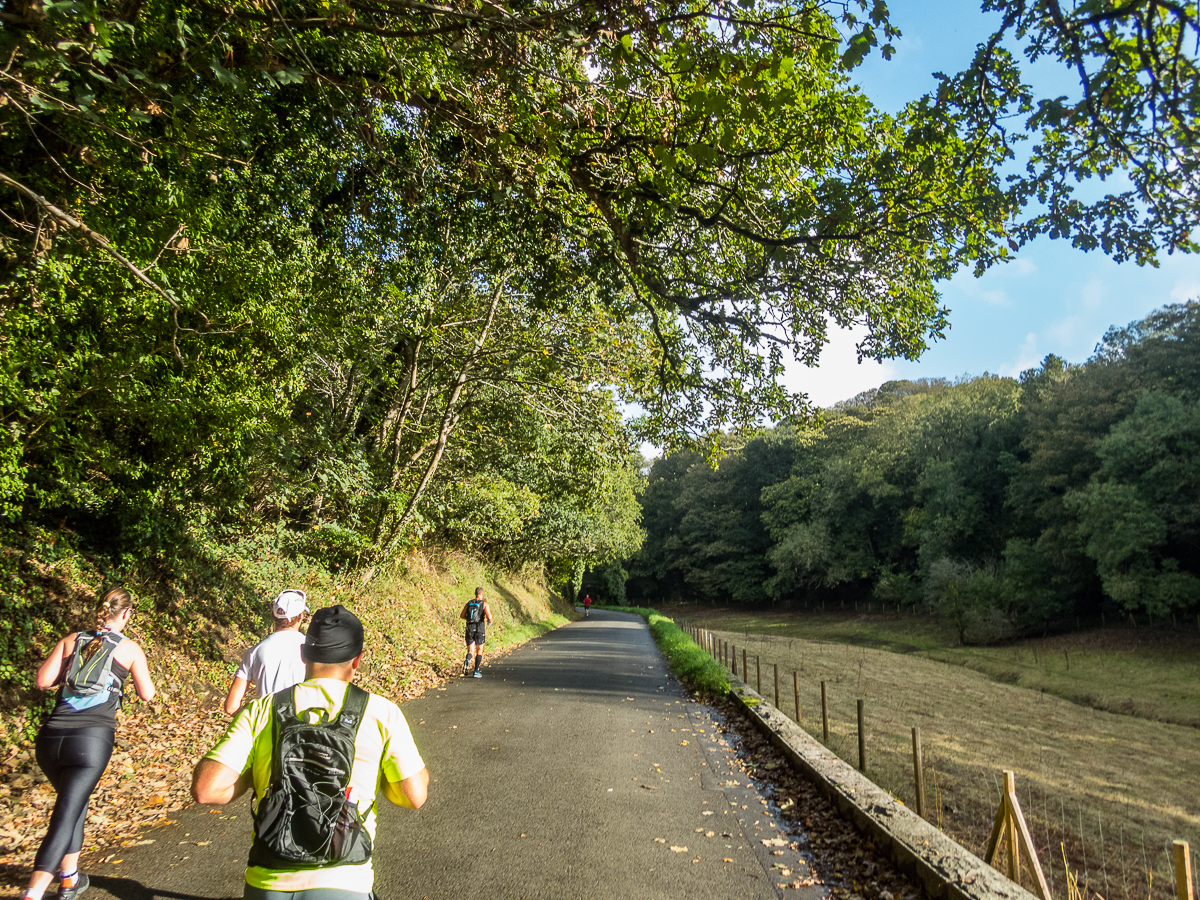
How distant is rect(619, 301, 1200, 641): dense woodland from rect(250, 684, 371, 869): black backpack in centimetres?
845

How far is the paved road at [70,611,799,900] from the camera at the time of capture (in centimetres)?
420

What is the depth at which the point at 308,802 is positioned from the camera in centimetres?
204

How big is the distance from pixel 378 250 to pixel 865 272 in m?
6.20

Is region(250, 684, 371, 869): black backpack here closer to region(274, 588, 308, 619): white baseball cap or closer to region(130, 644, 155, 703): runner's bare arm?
region(130, 644, 155, 703): runner's bare arm

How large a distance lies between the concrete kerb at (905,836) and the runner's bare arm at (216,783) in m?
3.85

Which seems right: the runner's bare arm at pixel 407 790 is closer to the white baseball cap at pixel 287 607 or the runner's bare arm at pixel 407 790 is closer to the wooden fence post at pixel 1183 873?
the white baseball cap at pixel 287 607

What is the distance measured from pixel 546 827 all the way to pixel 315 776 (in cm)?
367

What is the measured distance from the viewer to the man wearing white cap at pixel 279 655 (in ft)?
14.7

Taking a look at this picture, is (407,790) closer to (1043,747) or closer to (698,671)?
(698,671)

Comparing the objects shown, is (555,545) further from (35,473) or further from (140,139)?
(140,139)

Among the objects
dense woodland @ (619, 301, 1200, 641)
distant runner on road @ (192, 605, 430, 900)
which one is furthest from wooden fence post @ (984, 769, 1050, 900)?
dense woodland @ (619, 301, 1200, 641)

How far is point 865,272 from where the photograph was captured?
7.54m

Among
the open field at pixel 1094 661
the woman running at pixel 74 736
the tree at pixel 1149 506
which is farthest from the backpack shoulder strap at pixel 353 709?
the tree at pixel 1149 506

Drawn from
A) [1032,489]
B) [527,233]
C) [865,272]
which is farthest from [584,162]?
[1032,489]
